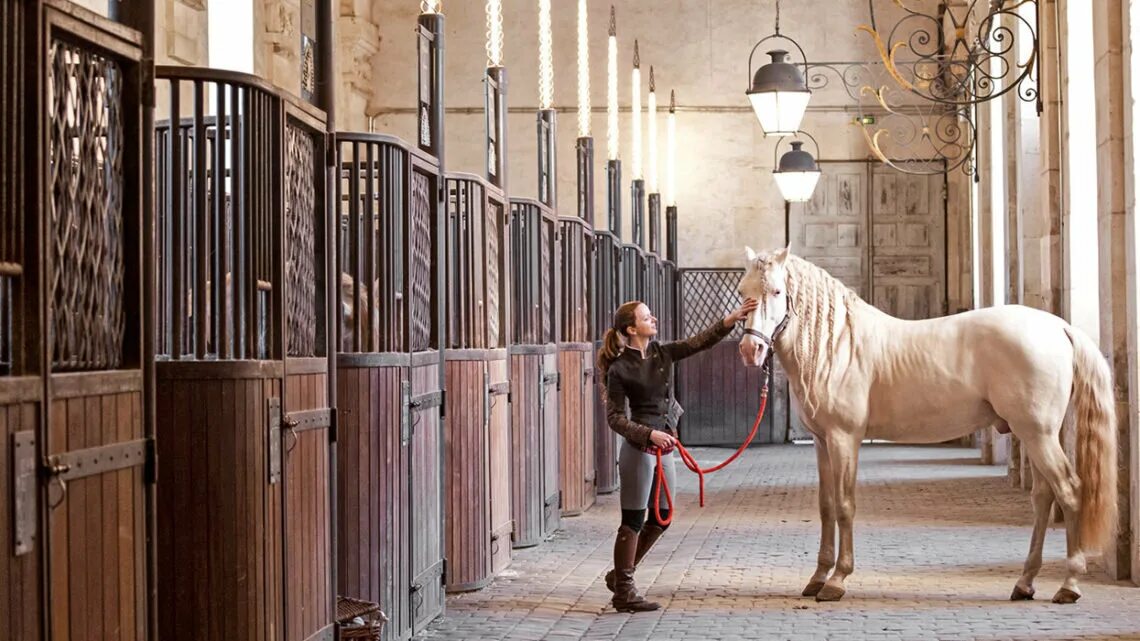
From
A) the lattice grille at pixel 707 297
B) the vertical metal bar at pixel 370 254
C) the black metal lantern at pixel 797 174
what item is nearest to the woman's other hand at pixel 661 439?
the vertical metal bar at pixel 370 254

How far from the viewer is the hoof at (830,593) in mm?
7547

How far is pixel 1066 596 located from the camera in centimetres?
728

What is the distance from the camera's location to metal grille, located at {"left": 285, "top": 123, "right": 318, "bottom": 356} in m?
5.22

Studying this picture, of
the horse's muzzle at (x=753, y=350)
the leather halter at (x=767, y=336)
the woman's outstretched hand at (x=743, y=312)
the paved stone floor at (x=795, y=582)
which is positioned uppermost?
the woman's outstretched hand at (x=743, y=312)

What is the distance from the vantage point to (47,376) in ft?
11.5

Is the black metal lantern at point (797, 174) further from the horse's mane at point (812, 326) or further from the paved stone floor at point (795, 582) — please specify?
the horse's mane at point (812, 326)

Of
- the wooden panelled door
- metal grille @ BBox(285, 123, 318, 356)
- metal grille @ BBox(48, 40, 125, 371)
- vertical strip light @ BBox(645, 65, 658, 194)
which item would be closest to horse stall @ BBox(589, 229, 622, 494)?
vertical strip light @ BBox(645, 65, 658, 194)

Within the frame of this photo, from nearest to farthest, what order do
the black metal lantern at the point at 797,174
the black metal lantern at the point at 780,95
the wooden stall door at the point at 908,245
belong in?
the black metal lantern at the point at 780,95 < the black metal lantern at the point at 797,174 < the wooden stall door at the point at 908,245

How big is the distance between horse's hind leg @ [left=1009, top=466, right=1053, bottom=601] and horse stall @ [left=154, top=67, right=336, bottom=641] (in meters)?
3.84

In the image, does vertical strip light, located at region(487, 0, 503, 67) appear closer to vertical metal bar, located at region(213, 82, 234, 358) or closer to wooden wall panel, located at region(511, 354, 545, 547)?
wooden wall panel, located at region(511, 354, 545, 547)

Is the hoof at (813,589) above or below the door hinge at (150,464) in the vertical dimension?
below

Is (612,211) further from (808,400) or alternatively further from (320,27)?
(320,27)

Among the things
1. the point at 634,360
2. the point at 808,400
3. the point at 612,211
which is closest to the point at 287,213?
the point at 634,360

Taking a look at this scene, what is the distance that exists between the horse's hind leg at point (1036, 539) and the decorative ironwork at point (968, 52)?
250cm
